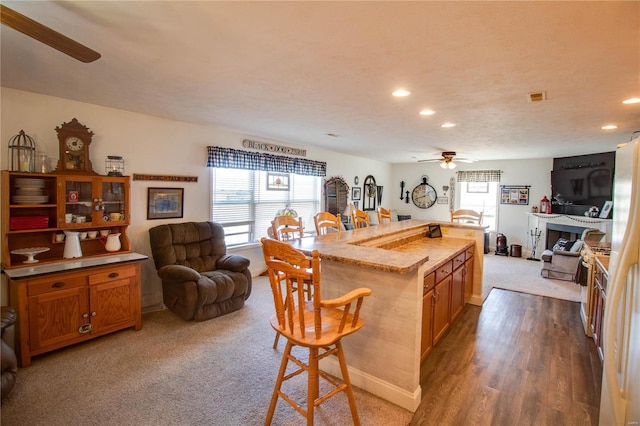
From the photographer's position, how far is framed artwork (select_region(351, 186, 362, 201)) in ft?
24.9

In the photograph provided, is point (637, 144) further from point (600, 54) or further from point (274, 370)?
point (274, 370)

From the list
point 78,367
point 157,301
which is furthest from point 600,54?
point 157,301

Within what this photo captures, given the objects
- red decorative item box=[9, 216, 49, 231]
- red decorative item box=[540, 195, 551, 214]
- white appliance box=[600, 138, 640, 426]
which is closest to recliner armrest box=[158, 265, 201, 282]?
red decorative item box=[9, 216, 49, 231]

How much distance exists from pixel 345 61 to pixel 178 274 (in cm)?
268

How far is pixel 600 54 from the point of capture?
192cm

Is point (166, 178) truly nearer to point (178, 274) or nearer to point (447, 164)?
point (178, 274)

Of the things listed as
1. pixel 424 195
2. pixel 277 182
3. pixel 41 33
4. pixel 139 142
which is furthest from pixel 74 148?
pixel 424 195

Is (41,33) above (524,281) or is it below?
above

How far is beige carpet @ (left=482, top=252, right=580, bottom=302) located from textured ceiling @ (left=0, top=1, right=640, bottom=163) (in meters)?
2.45

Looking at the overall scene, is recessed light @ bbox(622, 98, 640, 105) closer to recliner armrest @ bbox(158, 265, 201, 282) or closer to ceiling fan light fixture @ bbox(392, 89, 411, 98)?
ceiling fan light fixture @ bbox(392, 89, 411, 98)

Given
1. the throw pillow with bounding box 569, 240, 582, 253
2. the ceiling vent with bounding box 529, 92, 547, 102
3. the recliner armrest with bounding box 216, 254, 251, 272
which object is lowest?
the recliner armrest with bounding box 216, 254, 251, 272

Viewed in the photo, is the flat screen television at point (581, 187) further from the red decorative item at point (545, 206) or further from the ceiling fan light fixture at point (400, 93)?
the ceiling fan light fixture at point (400, 93)

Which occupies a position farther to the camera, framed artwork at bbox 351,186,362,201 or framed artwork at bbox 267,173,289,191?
framed artwork at bbox 351,186,362,201

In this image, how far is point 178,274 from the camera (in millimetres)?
3338
